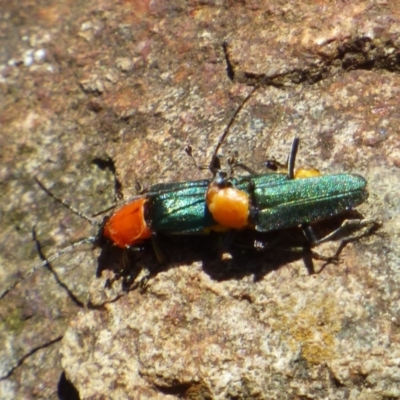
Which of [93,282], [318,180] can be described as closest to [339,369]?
[318,180]

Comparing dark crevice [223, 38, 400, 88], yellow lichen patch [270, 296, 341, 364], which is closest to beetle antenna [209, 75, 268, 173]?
dark crevice [223, 38, 400, 88]

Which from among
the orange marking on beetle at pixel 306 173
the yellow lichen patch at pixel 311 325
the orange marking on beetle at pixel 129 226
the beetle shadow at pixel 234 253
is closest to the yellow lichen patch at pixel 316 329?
the yellow lichen patch at pixel 311 325

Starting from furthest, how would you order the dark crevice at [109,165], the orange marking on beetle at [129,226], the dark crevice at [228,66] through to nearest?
the dark crevice at [109,165] → the dark crevice at [228,66] → the orange marking on beetle at [129,226]

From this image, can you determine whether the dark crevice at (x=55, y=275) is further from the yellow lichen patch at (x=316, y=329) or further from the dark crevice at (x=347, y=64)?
the dark crevice at (x=347, y=64)

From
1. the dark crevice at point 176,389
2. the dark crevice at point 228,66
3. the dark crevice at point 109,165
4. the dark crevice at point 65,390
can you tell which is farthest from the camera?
the dark crevice at point 109,165

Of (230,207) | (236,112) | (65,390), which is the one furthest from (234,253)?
(65,390)

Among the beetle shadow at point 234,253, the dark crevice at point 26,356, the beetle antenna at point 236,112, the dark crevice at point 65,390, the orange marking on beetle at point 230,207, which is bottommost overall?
the dark crevice at point 65,390

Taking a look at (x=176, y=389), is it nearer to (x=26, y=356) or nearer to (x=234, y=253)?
(x=234, y=253)
